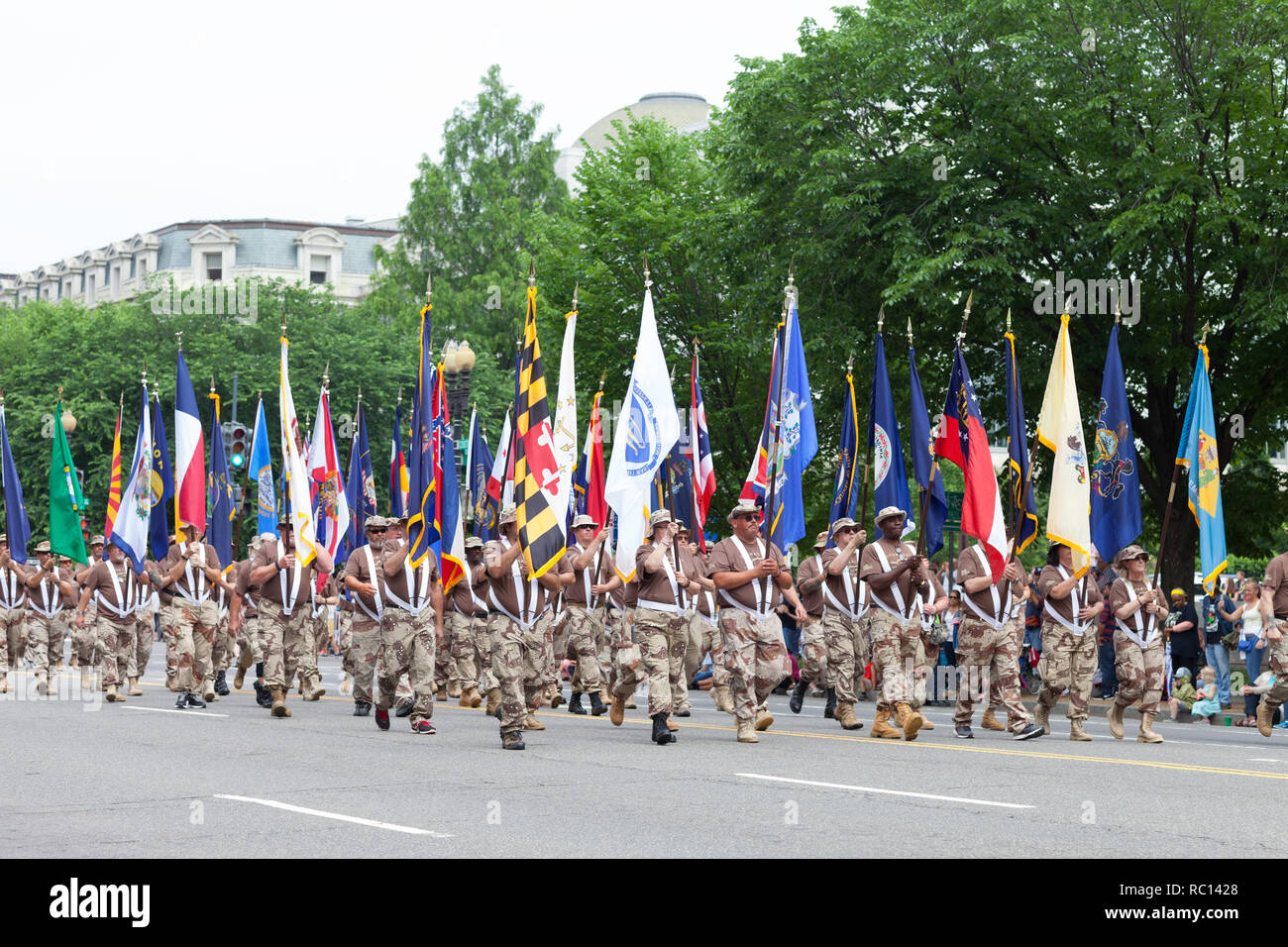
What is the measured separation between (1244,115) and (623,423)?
526 inches

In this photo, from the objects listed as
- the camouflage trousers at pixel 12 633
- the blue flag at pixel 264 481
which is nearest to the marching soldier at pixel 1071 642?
the blue flag at pixel 264 481

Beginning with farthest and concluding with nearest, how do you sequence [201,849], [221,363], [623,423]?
[221,363], [623,423], [201,849]

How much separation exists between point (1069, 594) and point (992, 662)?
3.18 feet

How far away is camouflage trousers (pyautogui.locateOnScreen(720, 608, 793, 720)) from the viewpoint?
1441 centimetres

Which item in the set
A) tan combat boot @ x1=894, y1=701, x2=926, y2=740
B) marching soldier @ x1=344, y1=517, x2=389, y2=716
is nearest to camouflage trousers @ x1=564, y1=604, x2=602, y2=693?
marching soldier @ x1=344, y1=517, x2=389, y2=716

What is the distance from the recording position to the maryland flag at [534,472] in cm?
1423

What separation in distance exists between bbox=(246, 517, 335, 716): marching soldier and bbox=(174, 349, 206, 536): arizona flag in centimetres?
81

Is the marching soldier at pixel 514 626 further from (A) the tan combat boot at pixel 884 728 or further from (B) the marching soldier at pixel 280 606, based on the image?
(B) the marching soldier at pixel 280 606

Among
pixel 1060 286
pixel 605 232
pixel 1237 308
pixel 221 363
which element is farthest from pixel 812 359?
pixel 221 363

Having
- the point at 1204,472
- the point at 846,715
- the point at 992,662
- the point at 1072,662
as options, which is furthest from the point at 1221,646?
the point at 846,715

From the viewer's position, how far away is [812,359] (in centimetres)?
2725

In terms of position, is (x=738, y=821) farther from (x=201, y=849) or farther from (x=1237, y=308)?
(x=1237, y=308)

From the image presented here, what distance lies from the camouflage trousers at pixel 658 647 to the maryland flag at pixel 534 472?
96 centimetres

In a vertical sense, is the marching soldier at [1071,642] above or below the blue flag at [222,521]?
below
